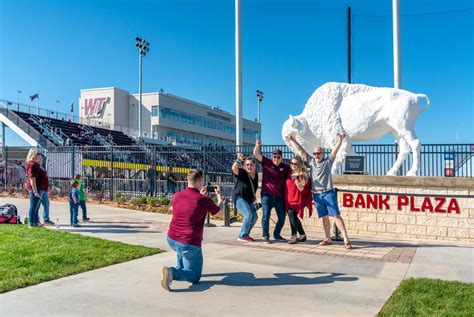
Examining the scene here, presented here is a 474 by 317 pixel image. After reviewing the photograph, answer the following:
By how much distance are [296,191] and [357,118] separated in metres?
2.76

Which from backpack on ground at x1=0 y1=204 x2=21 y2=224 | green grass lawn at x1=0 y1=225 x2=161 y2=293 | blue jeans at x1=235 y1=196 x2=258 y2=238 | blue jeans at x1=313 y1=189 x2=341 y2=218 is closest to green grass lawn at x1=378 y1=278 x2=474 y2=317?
blue jeans at x1=313 y1=189 x2=341 y2=218

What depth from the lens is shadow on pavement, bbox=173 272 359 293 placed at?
501 cm

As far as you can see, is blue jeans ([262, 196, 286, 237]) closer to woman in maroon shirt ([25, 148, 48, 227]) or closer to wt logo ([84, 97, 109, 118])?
woman in maroon shirt ([25, 148, 48, 227])

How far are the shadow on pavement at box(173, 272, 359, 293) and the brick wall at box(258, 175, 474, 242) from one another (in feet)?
11.8

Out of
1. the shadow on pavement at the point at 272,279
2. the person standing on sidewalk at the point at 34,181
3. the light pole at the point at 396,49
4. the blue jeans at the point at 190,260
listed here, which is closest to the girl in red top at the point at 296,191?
the shadow on pavement at the point at 272,279

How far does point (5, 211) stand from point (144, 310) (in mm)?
7262

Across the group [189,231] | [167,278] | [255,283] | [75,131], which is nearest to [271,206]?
[255,283]

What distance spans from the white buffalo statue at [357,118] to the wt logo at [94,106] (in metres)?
54.3

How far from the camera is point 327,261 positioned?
629 cm

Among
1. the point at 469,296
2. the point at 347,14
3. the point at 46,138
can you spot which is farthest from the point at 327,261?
the point at 46,138

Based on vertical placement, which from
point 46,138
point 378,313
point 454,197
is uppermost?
point 46,138

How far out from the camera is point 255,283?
5.06 meters

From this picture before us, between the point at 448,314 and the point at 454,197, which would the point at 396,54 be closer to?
the point at 454,197

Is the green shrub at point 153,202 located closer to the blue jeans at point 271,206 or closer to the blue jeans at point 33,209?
the blue jeans at point 33,209
